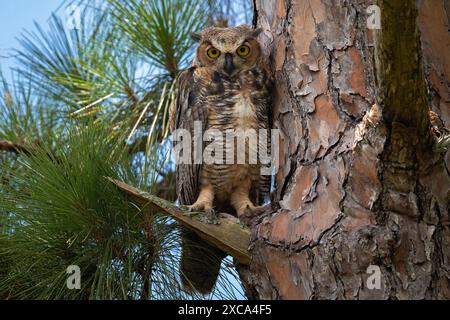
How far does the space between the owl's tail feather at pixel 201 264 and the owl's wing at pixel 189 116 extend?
0.28m

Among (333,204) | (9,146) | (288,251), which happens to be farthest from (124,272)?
(9,146)

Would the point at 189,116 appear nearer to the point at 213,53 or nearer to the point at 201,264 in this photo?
Result: the point at 213,53

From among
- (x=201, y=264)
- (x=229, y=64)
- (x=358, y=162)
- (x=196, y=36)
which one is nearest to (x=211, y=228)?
(x=201, y=264)

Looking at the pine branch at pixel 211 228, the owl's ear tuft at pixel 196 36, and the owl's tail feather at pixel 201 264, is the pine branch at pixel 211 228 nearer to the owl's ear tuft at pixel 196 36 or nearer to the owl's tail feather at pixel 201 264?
the owl's tail feather at pixel 201 264

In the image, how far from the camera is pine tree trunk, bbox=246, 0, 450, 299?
154 cm

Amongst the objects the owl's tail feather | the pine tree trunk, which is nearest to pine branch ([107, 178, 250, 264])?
the pine tree trunk

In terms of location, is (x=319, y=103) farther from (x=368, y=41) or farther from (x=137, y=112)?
(x=137, y=112)

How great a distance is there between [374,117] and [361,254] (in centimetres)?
34

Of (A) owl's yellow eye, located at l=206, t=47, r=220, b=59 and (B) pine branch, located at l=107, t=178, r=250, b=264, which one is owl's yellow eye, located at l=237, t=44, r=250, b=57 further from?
(B) pine branch, located at l=107, t=178, r=250, b=264

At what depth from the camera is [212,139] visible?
230 centimetres

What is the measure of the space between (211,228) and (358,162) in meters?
0.48

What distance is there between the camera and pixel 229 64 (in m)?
2.43

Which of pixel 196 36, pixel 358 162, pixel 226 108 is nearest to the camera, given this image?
pixel 358 162

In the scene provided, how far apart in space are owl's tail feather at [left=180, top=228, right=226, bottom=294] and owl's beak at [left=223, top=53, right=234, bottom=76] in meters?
0.66
